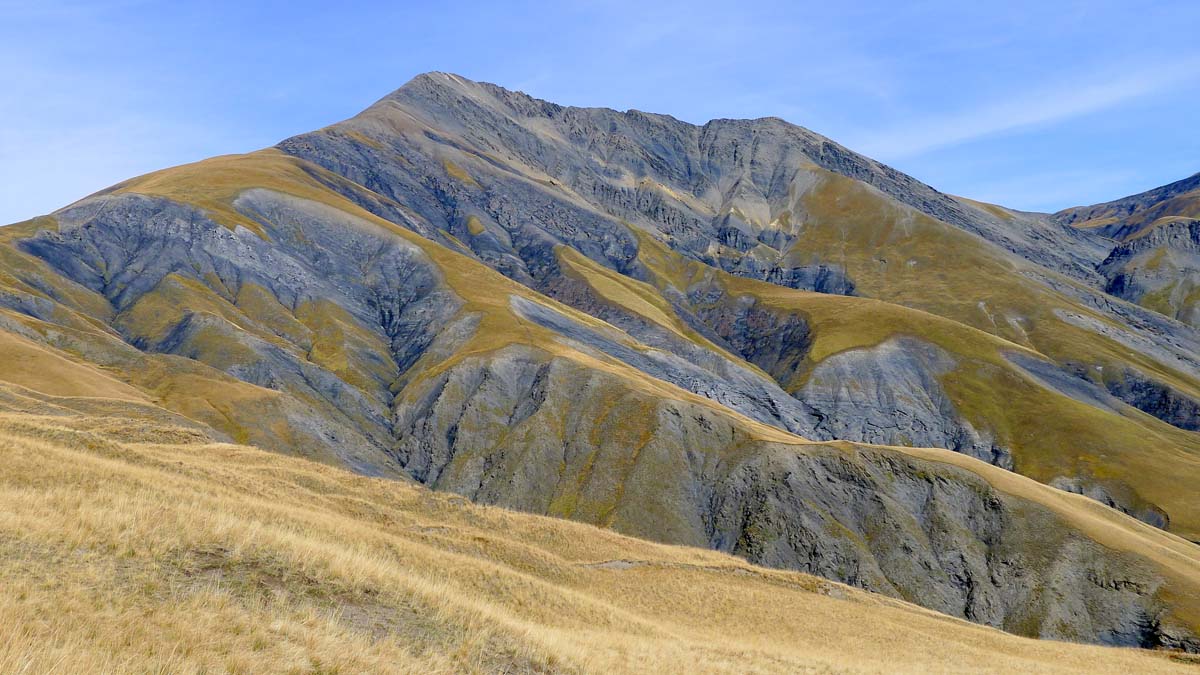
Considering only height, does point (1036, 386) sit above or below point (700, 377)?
above

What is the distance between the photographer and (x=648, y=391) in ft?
349

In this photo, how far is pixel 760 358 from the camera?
184m

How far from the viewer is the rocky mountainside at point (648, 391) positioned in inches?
3204

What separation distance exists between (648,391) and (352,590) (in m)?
92.4

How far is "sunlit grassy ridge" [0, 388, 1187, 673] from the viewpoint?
1063cm

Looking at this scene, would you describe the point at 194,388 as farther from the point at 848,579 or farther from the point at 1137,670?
the point at 1137,670

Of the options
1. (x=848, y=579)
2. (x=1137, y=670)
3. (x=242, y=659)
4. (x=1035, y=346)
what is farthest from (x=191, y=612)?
(x=1035, y=346)

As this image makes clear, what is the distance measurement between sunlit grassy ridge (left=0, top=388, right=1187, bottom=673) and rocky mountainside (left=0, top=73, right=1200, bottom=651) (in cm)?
4789

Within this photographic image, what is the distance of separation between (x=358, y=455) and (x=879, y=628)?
82796 millimetres

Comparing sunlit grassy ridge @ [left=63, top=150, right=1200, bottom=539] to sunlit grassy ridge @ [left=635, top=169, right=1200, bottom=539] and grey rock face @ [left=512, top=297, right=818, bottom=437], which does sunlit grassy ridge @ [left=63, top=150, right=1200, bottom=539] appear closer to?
sunlit grassy ridge @ [left=635, top=169, right=1200, bottom=539]

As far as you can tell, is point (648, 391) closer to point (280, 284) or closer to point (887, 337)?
point (887, 337)

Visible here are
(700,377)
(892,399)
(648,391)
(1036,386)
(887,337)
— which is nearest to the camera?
(648,391)

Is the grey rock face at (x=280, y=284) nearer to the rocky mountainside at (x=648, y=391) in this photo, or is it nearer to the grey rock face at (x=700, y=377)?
the rocky mountainside at (x=648, y=391)


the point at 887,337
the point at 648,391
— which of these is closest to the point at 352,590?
the point at 648,391
